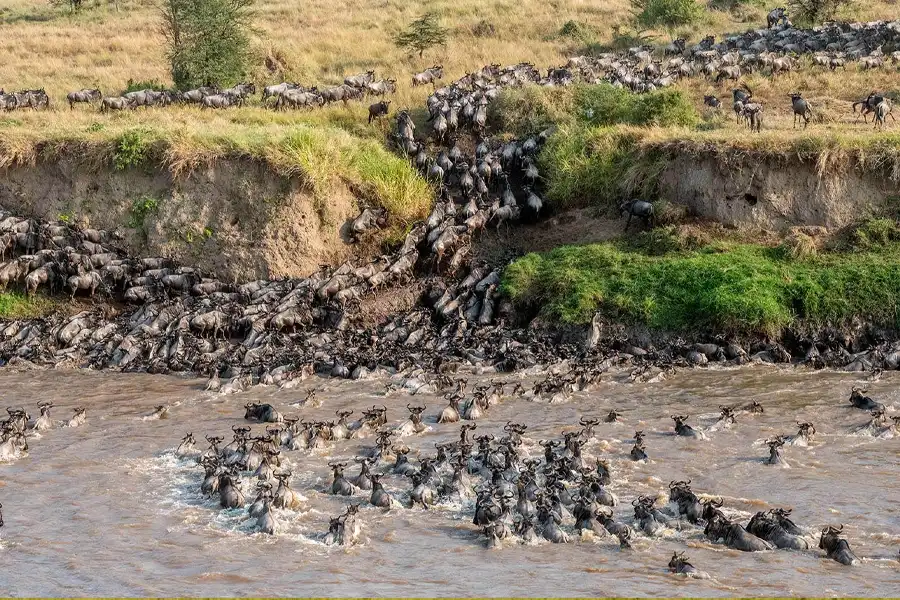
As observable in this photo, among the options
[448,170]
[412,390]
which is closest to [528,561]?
[412,390]

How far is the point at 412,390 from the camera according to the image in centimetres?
1474

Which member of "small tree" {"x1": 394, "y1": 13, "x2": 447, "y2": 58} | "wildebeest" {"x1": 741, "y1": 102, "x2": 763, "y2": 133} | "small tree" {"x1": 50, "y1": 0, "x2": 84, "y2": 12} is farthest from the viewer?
"small tree" {"x1": 50, "y1": 0, "x2": 84, "y2": 12}

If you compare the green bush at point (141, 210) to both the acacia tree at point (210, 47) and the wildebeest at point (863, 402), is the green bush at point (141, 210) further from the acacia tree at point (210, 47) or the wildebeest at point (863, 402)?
the wildebeest at point (863, 402)

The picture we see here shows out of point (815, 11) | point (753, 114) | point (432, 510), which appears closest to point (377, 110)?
point (753, 114)

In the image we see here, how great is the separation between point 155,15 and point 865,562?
1720 inches

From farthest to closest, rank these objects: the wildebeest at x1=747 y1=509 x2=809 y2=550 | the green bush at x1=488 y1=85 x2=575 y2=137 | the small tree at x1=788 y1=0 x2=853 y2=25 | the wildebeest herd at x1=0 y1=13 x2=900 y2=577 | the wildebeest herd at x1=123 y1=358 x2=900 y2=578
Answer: the small tree at x1=788 y1=0 x2=853 y2=25
the green bush at x1=488 y1=85 x2=575 y2=137
the wildebeest herd at x1=0 y1=13 x2=900 y2=577
the wildebeest herd at x1=123 y1=358 x2=900 y2=578
the wildebeest at x1=747 y1=509 x2=809 y2=550

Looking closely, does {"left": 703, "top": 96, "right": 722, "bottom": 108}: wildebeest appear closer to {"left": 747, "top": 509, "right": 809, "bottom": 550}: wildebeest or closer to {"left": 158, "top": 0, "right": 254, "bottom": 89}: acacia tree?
{"left": 158, "top": 0, "right": 254, "bottom": 89}: acacia tree

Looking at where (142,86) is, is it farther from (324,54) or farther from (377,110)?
(377,110)

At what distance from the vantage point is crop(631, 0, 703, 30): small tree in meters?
37.3

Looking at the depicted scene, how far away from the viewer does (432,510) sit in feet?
32.9

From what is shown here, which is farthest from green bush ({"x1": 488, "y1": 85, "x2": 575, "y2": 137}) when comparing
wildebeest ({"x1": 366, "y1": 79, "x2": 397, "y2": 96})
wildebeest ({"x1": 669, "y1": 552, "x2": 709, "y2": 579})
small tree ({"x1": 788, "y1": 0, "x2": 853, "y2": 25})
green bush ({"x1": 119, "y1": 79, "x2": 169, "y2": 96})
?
small tree ({"x1": 788, "y1": 0, "x2": 853, "y2": 25})

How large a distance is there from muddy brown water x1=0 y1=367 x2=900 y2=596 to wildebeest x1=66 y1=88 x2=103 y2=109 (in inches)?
600

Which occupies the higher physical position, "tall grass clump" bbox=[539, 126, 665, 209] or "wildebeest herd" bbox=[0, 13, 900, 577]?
"tall grass clump" bbox=[539, 126, 665, 209]

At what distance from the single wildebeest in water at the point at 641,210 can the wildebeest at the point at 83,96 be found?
53.8 ft
